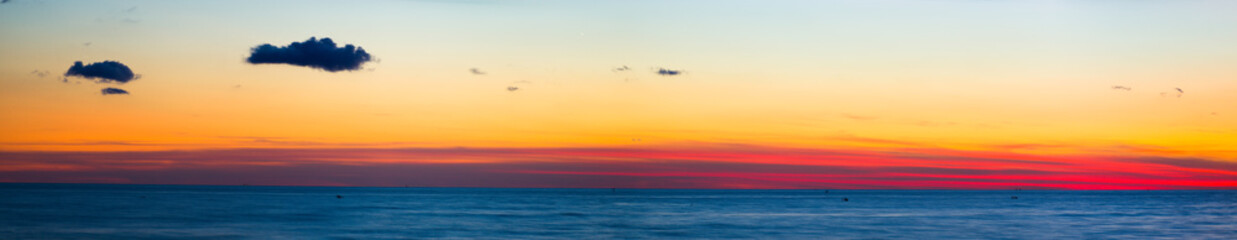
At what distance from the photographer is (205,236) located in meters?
66.5

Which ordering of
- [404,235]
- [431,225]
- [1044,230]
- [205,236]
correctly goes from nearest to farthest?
[205,236] → [404,235] → [1044,230] → [431,225]

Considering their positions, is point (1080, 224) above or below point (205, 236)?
above

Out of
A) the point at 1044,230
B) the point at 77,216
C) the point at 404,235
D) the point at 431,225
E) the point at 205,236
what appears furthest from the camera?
the point at 77,216

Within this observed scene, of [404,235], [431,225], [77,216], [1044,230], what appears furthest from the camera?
[77,216]

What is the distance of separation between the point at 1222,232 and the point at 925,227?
20.7 metres

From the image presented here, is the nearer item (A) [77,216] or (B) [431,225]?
(B) [431,225]

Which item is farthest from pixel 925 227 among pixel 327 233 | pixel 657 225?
pixel 327 233

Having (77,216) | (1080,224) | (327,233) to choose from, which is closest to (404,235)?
(327,233)

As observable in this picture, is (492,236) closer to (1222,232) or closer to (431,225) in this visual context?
(431,225)

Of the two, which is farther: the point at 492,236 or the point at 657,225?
the point at 657,225

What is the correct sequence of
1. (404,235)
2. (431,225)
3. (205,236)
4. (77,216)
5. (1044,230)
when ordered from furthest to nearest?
1. (77,216)
2. (431,225)
3. (1044,230)
4. (404,235)
5. (205,236)

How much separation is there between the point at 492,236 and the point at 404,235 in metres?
6.86

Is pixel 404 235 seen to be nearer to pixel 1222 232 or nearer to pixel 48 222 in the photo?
pixel 48 222

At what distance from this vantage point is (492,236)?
225 ft
